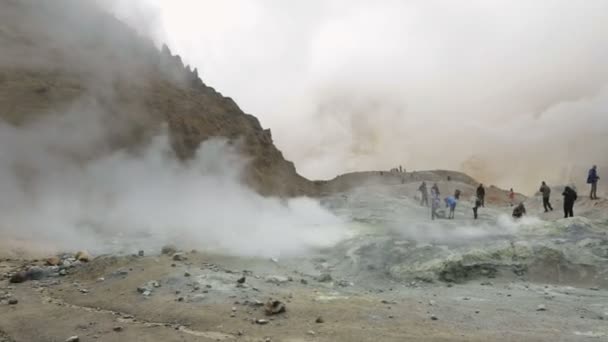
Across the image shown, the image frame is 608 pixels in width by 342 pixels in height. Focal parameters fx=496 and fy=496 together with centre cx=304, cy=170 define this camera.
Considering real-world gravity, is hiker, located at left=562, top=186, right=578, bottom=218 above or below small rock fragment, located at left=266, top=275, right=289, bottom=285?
above

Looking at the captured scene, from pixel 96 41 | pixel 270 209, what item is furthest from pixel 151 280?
pixel 96 41

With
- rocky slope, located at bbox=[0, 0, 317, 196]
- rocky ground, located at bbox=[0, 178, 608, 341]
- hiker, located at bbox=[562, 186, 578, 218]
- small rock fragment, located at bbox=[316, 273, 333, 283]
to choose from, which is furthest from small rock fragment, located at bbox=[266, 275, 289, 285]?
rocky slope, located at bbox=[0, 0, 317, 196]

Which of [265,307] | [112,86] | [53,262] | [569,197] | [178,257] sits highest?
[112,86]

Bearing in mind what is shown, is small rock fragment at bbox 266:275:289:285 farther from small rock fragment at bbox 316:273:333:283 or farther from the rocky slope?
the rocky slope

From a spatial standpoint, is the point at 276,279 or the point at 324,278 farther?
the point at 324,278

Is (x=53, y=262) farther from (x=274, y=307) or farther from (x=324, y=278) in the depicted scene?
(x=274, y=307)

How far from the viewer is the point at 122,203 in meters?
21.4

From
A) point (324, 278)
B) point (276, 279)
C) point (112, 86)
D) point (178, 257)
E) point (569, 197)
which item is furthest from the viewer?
point (112, 86)

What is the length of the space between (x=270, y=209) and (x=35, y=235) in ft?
37.1

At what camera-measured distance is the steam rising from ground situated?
49.3 ft

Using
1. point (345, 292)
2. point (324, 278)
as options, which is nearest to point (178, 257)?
point (324, 278)

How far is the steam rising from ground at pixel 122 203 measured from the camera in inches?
591

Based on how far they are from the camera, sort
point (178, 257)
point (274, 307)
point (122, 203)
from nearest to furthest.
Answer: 1. point (274, 307)
2. point (178, 257)
3. point (122, 203)

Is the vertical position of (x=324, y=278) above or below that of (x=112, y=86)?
below
